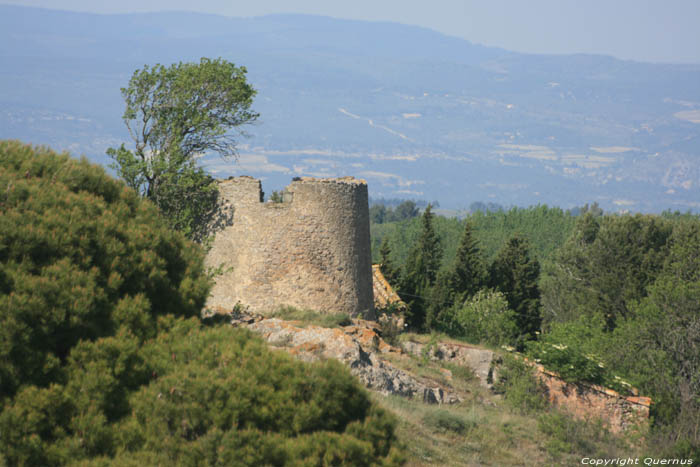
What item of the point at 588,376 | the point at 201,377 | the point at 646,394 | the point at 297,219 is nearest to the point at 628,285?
the point at 646,394

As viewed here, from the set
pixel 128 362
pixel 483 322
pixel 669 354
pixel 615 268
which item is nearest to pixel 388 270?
pixel 483 322

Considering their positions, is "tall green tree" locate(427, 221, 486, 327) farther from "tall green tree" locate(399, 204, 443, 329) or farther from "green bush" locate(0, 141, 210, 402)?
"green bush" locate(0, 141, 210, 402)

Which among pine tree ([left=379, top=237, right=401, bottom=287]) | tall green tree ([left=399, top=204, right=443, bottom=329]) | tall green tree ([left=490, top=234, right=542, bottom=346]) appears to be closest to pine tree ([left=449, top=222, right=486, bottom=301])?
tall green tree ([left=490, top=234, right=542, bottom=346])

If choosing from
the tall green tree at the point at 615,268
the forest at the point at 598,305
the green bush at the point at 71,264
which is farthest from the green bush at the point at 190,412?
the tall green tree at the point at 615,268

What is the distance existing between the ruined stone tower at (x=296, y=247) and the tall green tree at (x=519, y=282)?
2072cm

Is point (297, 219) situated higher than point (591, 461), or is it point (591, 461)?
point (297, 219)

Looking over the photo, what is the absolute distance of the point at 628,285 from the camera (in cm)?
3797

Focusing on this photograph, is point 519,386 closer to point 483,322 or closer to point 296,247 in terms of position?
point 296,247

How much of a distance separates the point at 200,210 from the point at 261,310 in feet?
12.6

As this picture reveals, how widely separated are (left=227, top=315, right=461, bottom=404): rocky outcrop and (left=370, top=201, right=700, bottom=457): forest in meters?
4.68

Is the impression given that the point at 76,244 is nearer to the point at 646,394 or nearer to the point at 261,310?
the point at 261,310

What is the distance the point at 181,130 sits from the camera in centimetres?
2370

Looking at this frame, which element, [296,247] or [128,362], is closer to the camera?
[128,362]

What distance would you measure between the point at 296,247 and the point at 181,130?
623 centimetres
